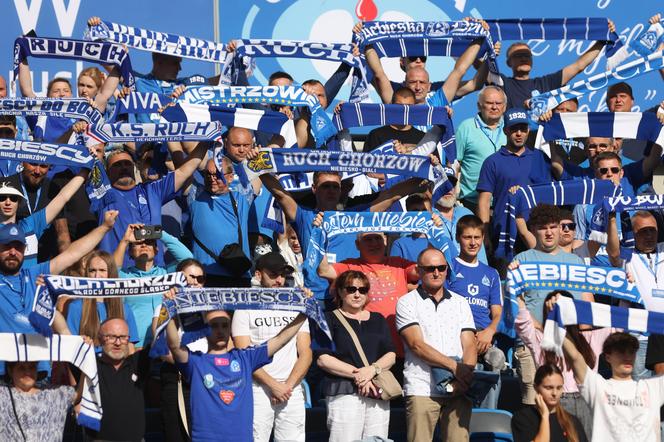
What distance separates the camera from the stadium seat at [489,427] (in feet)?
33.0

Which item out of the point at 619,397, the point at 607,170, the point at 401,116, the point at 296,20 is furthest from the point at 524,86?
the point at 619,397

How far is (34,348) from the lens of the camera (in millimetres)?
8797

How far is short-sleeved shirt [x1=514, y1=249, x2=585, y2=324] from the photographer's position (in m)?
10.6

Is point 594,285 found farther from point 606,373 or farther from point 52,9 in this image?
point 52,9

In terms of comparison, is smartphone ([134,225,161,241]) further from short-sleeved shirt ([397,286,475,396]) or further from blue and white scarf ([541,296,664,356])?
blue and white scarf ([541,296,664,356])

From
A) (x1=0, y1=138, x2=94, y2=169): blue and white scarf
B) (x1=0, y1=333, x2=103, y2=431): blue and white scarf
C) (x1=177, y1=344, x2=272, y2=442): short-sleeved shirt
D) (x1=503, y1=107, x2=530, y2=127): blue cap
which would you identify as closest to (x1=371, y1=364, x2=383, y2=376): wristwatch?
(x1=177, y1=344, x2=272, y2=442): short-sleeved shirt

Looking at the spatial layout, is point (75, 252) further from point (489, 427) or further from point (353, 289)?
point (489, 427)

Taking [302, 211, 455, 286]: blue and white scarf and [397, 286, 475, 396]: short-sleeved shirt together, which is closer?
[397, 286, 475, 396]: short-sleeved shirt

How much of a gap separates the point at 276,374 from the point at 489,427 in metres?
1.57

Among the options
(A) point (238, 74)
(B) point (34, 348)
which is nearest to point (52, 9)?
(A) point (238, 74)

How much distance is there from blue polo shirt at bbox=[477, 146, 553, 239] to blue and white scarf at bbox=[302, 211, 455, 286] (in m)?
1.33

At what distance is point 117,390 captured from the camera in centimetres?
923

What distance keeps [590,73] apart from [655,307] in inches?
189

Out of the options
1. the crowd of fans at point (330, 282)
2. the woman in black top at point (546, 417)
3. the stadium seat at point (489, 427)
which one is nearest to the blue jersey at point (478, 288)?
the crowd of fans at point (330, 282)
